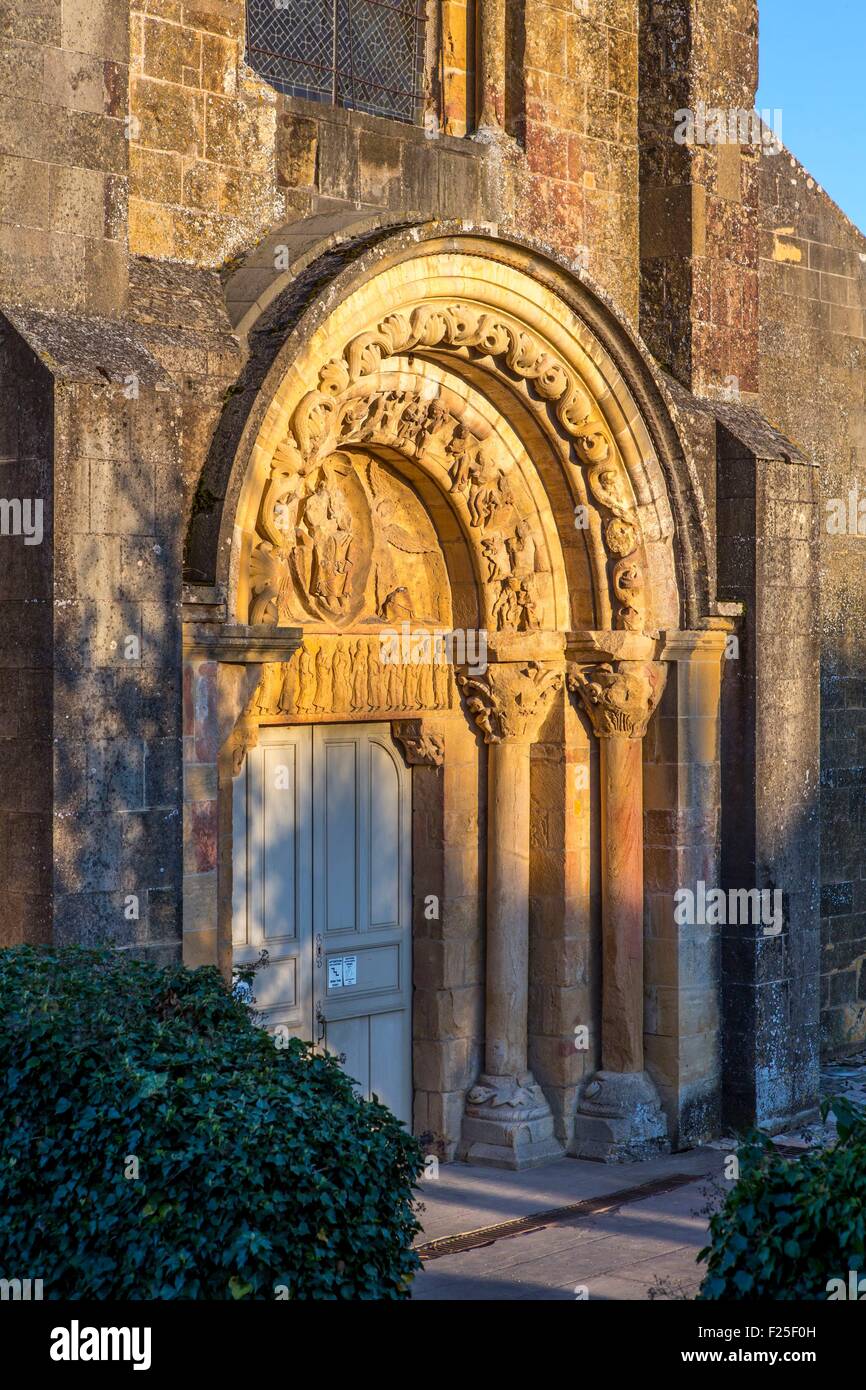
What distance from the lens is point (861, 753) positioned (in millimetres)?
11727

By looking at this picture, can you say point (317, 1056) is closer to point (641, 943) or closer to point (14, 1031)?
point (14, 1031)

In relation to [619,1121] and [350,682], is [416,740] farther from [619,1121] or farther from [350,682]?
[619,1121]

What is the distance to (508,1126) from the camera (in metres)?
8.95

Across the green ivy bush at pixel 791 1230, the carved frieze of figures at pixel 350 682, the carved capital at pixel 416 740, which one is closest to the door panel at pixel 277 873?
the carved frieze of figures at pixel 350 682

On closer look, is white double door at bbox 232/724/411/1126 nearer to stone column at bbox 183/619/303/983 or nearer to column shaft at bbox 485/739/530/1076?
column shaft at bbox 485/739/530/1076

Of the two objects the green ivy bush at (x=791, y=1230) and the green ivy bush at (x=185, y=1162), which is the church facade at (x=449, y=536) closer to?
the green ivy bush at (x=185, y=1162)

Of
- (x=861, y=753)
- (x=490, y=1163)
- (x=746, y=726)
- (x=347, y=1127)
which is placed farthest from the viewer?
(x=861, y=753)

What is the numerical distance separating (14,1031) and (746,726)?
5.38m

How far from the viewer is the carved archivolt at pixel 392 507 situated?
747 cm

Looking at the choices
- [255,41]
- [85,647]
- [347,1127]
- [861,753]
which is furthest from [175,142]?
[861,753]

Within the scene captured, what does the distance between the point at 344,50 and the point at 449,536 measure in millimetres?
2377

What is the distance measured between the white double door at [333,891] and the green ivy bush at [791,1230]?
4.14 meters

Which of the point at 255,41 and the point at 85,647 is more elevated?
the point at 255,41

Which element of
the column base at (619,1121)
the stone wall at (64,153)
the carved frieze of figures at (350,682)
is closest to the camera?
the stone wall at (64,153)
